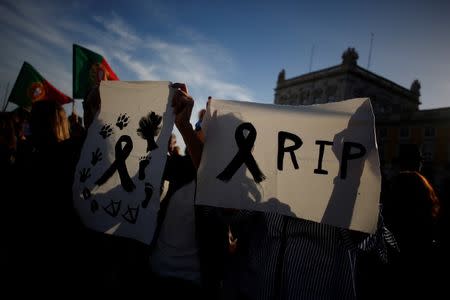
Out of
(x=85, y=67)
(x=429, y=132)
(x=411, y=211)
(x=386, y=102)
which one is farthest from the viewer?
(x=386, y=102)

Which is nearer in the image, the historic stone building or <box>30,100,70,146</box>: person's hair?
<box>30,100,70,146</box>: person's hair

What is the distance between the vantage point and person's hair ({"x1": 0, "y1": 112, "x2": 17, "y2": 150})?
325cm

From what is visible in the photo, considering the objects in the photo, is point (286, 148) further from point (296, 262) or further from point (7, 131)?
point (7, 131)

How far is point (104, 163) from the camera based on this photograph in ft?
6.23

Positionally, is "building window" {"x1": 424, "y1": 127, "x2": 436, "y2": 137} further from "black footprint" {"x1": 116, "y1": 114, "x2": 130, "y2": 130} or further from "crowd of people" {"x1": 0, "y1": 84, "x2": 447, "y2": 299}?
"black footprint" {"x1": 116, "y1": 114, "x2": 130, "y2": 130}

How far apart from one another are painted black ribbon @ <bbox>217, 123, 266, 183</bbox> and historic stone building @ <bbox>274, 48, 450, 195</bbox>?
89.6ft

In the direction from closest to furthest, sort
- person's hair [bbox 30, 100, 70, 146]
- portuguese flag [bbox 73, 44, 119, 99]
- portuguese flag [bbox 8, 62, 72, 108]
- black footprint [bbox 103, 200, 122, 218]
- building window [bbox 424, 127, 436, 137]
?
black footprint [bbox 103, 200, 122, 218] → person's hair [bbox 30, 100, 70, 146] → portuguese flag [bbox 73, 44, 119, 99] → portuguese flag [bbox 8, 62, 72, 108] → building window [bbox 424, 127, 436, 137]

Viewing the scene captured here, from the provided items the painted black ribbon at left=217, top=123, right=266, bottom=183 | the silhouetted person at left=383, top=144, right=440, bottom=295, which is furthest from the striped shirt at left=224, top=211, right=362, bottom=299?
the silhouetted person at left=383, top=144, right=440, bottom=295

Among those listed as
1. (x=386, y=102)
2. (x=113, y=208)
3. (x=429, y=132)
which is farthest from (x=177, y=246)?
(x=386, y=102)

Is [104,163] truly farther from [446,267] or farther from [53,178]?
[446,267]

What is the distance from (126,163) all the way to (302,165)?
1.16m

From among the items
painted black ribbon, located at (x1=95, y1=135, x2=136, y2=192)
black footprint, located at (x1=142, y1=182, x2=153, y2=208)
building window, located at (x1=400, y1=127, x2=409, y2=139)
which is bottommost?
black footprint, located at (x1=142, y1=182, x2=153, y2=208)

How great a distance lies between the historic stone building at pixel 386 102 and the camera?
29.6 meters

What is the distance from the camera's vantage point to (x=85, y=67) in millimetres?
4129
